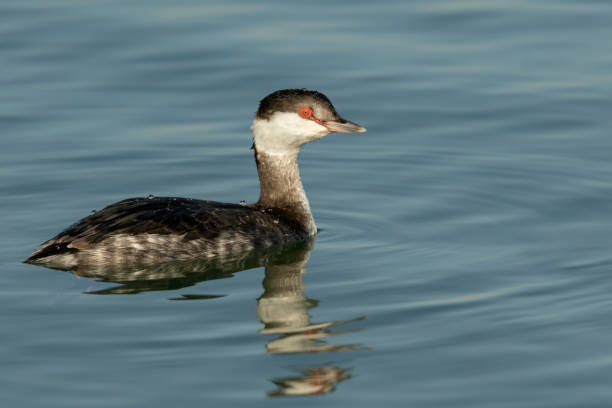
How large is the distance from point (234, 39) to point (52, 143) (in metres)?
4.40

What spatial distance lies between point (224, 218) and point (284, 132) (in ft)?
3.95

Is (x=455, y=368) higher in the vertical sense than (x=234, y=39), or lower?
lower

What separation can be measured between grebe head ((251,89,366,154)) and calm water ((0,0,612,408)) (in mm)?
1119

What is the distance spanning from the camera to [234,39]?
19203 mm

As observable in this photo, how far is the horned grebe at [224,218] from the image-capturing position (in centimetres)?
1183

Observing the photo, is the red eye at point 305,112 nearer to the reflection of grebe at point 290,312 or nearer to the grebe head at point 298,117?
the grebe head at point 298,117

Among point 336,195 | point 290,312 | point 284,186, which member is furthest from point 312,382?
point 336,195

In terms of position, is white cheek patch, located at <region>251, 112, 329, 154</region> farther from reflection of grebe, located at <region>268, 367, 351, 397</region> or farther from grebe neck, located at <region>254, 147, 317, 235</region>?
reflection of grebe, located at <region>268, 367, 351, 397</region>

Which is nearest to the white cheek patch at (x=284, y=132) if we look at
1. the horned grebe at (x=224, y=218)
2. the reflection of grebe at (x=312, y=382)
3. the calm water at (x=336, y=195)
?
the horned grebe at (x=224, y=218)

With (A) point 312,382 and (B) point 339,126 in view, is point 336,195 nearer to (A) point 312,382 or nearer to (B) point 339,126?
(B) point 339,126

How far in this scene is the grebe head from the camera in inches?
508

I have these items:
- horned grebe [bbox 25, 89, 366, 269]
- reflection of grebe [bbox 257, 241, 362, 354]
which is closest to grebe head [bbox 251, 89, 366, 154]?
horned grebe [bbox 25, 89, 366, 269]

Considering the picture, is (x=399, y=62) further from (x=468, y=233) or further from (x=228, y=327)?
(x=228, y=327)

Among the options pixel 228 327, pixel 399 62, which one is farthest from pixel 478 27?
pixel 228 327
